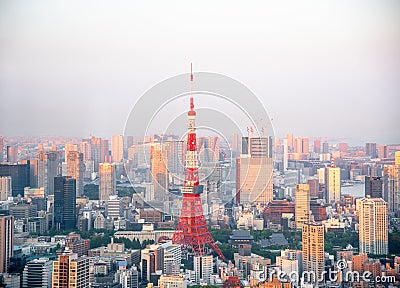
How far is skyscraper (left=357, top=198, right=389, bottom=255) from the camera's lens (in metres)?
4.61

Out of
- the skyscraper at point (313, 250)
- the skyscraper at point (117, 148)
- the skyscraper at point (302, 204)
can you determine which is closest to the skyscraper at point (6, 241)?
the skyscraper at point (117, 148)

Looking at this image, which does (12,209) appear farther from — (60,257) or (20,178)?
(60,257)

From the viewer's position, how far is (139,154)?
6.22m

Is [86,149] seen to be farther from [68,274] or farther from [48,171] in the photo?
[68,274]

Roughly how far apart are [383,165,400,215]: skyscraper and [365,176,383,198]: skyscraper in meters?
0.04

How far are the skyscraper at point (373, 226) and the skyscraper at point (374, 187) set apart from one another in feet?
0.69

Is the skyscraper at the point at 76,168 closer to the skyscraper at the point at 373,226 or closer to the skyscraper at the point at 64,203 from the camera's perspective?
the skyscraper at the point at 64,203

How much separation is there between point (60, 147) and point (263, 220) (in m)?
2.23

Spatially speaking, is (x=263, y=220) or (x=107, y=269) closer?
(x=107, y=269)

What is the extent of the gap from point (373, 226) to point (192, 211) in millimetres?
1685

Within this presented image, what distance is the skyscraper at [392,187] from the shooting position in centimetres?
534

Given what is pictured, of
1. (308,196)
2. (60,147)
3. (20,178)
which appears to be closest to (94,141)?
(60,147)

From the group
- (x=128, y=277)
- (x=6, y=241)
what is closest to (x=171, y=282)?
(x=128, y=277)

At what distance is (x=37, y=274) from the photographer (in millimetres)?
3666
